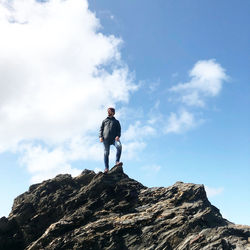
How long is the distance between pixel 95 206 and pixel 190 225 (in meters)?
7.00

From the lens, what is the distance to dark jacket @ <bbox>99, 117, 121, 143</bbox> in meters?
24.6

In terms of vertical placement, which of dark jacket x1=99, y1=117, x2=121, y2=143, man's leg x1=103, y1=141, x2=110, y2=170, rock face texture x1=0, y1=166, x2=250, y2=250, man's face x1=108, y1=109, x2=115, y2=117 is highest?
man's face x1=108, y1=109, x2=115, y2=117

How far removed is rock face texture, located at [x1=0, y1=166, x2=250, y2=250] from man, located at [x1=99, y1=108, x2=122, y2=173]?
51.9 inches

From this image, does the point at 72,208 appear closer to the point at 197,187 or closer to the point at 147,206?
the point at 147,206

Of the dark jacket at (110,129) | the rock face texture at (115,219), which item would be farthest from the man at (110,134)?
the rock face texture at (115,219)

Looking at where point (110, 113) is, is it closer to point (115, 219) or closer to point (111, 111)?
point (111, 111)

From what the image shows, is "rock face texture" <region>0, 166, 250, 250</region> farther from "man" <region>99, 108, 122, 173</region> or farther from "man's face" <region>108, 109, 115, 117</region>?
"man's face" <region>108, 109, 115, 117</region>

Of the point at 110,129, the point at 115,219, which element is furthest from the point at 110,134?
A: the point at 115,219

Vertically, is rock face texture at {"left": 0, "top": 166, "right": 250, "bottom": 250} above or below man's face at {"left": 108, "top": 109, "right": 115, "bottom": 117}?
below

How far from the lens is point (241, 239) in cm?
1766

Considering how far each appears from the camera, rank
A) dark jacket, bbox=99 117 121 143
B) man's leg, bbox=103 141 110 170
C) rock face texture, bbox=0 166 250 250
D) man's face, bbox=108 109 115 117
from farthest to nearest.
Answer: man's face, bbox=108 109 115 117
dark jacket, bbox=99 117 121 143
man's leg, bbox=103 141 110 170
rock face texture, bbox=0 166 250 250

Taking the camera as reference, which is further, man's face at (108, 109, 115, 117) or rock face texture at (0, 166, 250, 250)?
man's face at (108, 109, 115, 117)

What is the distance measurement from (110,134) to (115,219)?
781cm

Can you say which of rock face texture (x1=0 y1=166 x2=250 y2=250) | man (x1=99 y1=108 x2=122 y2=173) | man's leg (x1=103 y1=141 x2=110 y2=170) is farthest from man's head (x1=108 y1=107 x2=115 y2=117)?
rock face texture (x1=0 y1=166 x2=250 y2=250)
